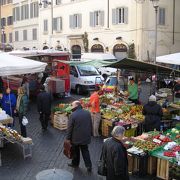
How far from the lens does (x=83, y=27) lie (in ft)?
129

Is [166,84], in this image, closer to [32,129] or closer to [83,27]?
[32,129]

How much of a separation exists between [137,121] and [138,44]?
2242 centimetres

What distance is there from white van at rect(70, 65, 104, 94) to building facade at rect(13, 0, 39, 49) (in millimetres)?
25234

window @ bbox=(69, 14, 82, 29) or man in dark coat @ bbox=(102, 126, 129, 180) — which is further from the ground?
window @ bbox=(69, 14, 82, 29)

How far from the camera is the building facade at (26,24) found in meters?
48.0

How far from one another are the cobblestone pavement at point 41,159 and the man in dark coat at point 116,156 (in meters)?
2.03

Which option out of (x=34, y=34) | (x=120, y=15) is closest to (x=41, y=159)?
(x=120, y=15)

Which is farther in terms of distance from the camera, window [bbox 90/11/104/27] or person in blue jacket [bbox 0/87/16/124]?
window [bbox 90/11/104/27]

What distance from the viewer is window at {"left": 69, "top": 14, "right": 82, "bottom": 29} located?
130 feet

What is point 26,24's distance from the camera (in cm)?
5038

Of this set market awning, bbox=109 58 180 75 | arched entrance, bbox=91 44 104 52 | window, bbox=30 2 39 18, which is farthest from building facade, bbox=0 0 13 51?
market awning, bbox=109 58 180 75

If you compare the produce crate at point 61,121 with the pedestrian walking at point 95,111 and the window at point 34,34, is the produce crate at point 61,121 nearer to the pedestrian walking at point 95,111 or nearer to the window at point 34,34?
the pedestrian walking at point 95,111

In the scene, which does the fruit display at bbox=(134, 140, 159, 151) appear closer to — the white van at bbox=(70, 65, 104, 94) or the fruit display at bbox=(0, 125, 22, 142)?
the fruit display at bbox=(0, 125, 22, 142)

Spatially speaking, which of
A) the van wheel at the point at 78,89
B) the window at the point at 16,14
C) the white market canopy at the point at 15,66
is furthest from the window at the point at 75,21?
the white market canopy at the point at 15,66
